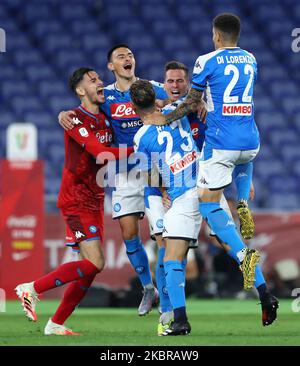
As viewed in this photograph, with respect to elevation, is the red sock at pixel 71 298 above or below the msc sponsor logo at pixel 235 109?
below

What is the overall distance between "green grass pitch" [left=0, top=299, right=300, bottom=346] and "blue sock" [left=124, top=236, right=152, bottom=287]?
0.46 meters

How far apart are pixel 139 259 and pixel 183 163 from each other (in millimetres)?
1617

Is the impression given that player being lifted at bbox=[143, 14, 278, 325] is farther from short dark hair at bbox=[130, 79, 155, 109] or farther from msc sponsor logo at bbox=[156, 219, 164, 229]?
msc sponsor logo at bbox=[156, 219, 164, 229]

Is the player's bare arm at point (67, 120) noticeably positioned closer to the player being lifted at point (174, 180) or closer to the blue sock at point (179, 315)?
the player being lifted at point (174, 180)

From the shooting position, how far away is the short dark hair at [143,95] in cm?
849

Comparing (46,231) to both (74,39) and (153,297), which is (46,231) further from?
(74,39)

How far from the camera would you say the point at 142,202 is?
996cm

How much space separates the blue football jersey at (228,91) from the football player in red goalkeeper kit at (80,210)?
86cm

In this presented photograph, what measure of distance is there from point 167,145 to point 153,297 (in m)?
1.88

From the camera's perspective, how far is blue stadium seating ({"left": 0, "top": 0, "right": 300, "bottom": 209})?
19.4 m

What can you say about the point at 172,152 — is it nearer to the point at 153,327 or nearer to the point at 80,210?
the point at 80,210

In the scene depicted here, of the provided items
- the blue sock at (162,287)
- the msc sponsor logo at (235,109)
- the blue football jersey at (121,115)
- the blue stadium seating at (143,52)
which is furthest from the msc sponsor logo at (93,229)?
the blue stadium seating at (143,52)

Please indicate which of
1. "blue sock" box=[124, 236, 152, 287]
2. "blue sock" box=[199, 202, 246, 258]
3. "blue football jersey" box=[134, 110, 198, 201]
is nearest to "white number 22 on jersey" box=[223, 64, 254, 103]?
"blue football jersey" box=[134, 110, 198, 201]

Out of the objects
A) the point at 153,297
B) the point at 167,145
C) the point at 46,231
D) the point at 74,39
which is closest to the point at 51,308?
the point at 46,231
